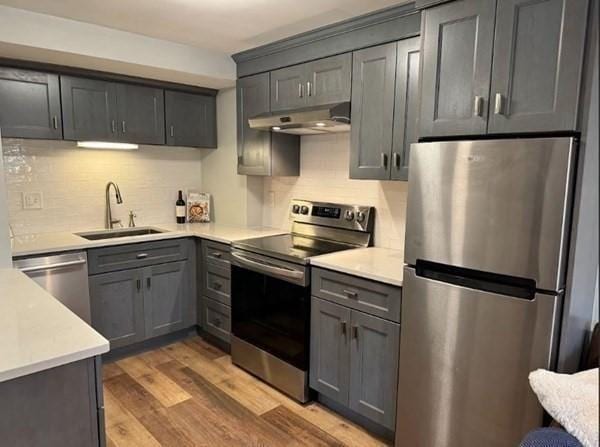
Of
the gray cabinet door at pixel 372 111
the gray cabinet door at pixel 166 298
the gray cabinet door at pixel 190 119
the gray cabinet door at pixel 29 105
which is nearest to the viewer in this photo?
the gray cabinet door at pixel 372 111

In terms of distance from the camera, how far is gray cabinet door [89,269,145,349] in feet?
9.52

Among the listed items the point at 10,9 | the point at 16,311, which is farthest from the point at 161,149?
the point at 16,311

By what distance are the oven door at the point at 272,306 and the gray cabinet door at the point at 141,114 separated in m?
1.26

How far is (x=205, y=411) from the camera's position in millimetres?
2486

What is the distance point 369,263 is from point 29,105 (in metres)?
2.44

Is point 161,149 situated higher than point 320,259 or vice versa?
point 161,149

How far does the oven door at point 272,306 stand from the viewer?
249cm

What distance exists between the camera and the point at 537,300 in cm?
155

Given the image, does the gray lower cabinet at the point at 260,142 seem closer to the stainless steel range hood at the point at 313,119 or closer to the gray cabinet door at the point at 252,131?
the gray cabinet door at the point at 252,131

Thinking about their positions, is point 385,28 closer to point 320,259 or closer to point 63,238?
point 320,259

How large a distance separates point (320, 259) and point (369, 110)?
3.00 feet

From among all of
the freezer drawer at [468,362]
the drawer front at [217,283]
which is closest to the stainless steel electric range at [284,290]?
the drawer front at [217,283]

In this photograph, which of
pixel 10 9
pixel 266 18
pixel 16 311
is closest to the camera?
Answer: pixel 16 311

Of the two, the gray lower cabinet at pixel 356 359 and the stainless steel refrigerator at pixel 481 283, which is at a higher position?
the stainless steel refrigerator at pixel 481 283
